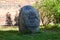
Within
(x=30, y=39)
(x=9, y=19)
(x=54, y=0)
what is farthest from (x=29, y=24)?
(x=9, y=19)

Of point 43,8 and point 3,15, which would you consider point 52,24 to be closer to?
point 43,8

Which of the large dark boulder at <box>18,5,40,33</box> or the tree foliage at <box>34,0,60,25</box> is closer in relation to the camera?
the large dark boulder at <box>18,5,40,33</box>

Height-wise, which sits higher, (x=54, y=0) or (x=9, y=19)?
(x=54, y=0)

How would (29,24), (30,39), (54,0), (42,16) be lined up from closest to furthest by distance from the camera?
(30,39), (29,24), (54,0), (42,16)

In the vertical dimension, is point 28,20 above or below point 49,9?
below

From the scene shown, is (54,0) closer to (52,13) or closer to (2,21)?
(52,13)

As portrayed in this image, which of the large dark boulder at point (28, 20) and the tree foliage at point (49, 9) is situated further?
the tree foliage at point (49, 9)

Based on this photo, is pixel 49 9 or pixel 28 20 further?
pixel 49 9

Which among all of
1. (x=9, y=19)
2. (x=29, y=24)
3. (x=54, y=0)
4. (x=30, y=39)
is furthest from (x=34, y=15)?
(x=9, y=19)

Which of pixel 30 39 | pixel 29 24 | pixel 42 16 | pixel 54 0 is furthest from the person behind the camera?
pixel 42 16

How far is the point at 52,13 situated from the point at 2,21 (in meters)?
3.27

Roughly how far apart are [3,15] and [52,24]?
3.14 meters

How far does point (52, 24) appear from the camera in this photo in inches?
661

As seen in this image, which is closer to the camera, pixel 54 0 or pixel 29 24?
pixel 29 24
